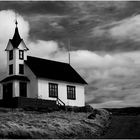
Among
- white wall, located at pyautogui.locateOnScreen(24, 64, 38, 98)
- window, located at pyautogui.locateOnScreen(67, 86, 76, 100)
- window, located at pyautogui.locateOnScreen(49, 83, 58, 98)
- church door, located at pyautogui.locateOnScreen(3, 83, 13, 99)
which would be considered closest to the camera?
white wall, located at pyautogui.locateOnScreen(24, 64, 38, 98)

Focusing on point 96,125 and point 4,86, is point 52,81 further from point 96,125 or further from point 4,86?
point 96,125

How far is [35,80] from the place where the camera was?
51094 millimetres

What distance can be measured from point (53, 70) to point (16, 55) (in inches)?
242

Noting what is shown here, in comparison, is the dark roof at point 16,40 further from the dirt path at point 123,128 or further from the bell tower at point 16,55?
the dirt path at point 123,128

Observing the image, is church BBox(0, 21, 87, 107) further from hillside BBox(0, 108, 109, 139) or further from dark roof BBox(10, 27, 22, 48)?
hillside BBox(0, 108, 109, 139)

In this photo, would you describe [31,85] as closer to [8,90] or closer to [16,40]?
[8,90]

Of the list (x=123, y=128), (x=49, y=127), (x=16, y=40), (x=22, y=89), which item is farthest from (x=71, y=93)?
(x=49, y=127)

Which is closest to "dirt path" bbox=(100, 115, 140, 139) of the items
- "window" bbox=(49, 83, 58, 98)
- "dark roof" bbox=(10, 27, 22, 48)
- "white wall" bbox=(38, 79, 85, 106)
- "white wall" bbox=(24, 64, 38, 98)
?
"white wall" bbox=(38, 79, 85, 106)

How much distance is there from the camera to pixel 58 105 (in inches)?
1999

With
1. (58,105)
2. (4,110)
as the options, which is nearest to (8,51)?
(58,105)

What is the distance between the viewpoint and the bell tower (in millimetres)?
52531

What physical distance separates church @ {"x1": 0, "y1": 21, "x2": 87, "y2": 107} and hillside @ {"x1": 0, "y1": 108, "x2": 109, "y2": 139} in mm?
13858

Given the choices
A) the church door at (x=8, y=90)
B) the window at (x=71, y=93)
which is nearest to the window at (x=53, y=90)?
the window at (x=71, y=93)

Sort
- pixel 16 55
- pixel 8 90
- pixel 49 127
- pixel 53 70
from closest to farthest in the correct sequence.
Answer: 1. pixel 49 127
2. pixel 8 90
3. pixel 16 55
4. pixel 53 70
